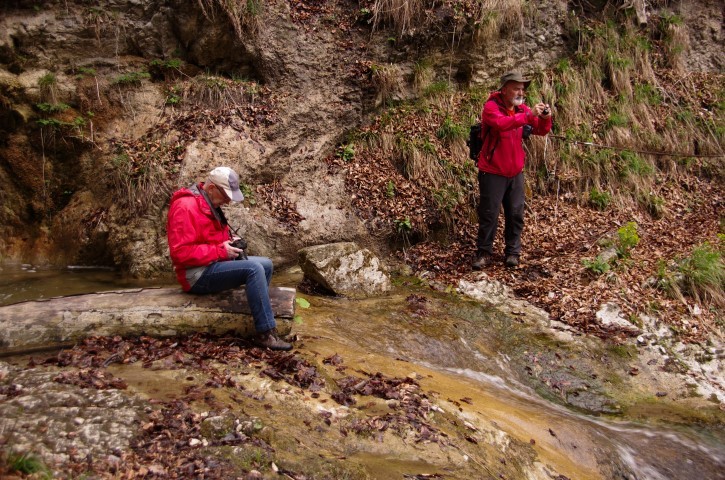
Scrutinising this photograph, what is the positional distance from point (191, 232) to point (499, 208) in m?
4.68

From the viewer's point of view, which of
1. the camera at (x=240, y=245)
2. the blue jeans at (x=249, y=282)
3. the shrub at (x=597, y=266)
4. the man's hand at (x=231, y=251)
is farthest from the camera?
the shrub at (x=597, y=266)

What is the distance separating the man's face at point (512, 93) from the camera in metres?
6.95

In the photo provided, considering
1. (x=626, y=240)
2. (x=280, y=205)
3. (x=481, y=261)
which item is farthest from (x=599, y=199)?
(x=280, y=205)

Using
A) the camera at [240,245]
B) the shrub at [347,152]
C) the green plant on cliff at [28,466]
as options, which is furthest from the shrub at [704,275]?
the green plant on cliff at [28,466]

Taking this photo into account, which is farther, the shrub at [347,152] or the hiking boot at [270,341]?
the shrub at [347,152]

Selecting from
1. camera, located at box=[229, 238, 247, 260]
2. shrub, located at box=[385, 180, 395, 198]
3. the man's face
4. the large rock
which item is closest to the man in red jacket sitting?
camera, located at box=[229, 238, 247, 260]

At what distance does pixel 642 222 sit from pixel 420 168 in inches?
157

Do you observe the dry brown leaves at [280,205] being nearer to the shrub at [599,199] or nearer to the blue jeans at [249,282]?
the blue jeans at [249,282]

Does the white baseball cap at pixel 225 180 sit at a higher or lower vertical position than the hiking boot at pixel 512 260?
higher

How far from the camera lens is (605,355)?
6.23 m

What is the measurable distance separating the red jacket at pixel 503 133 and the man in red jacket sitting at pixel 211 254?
12.9 ft

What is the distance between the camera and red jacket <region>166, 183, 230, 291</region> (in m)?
4.61

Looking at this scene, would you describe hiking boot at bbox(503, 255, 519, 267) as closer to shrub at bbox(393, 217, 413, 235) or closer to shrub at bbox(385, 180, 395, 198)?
shrub at bbox(393, 217, 413, 235)

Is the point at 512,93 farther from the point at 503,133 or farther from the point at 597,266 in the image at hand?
the point at 597,266
